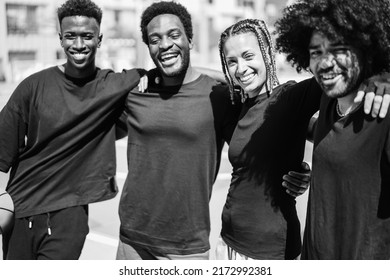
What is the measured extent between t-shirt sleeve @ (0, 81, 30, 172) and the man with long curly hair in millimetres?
1790

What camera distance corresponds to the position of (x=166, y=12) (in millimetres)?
3137

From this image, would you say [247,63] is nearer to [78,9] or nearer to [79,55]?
[79,55]

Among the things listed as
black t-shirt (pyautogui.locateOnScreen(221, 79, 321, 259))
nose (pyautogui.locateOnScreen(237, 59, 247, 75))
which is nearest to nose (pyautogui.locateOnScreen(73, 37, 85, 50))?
nose (pyautogui.locateOnScreen(237, 59, 247, 75))

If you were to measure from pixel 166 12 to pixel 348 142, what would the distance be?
1.56 meters

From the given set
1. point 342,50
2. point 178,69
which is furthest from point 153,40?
point 342,50

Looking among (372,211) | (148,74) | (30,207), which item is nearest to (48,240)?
(30,207)

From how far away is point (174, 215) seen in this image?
2930 mm

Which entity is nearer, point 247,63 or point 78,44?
point 247,63

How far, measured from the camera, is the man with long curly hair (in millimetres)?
1989

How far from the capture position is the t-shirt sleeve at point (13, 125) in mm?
3148

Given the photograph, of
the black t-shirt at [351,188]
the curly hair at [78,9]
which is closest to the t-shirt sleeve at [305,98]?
the black t-shirt at [351,188]

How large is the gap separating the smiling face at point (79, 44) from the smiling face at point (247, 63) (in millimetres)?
984

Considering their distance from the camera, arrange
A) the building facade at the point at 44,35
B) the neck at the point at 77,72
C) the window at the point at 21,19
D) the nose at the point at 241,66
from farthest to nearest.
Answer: the window at the point at 21,19, the building facade at the point at 44,35, the neck at the point at 77,72, the nose at the point at 241,66

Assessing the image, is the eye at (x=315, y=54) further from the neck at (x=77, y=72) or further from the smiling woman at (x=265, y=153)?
the neck at (x=77, y=72)
